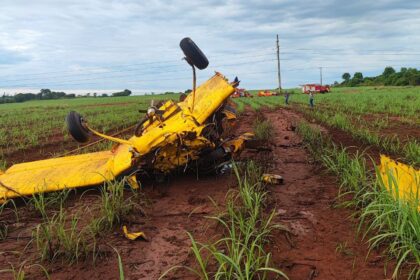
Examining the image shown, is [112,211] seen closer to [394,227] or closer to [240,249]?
[240,249]

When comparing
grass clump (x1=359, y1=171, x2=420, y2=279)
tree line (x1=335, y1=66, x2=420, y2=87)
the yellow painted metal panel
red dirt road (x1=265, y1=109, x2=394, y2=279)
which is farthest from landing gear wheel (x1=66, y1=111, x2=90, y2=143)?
tree line (x1=335, y1=66, x2=420, y2=87)

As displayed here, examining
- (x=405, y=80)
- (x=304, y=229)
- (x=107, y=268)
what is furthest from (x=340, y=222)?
(x=405, y=80)

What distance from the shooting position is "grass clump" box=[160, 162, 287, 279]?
88.4 inches

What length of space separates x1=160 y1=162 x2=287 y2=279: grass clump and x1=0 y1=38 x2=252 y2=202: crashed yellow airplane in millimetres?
696

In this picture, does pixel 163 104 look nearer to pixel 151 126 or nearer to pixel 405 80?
pixel 151 126

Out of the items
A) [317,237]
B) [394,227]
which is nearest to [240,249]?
[317,237]

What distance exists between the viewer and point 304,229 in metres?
3.10

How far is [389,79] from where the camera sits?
57094 millimetres

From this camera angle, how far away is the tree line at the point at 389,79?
50.3 metres

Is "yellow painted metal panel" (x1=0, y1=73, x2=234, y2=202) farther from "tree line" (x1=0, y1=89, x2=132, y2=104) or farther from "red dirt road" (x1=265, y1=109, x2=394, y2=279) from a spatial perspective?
"tree line" (x1=0, y1=89, x2=132, y2=104)

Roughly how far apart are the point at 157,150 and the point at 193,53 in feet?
3.37

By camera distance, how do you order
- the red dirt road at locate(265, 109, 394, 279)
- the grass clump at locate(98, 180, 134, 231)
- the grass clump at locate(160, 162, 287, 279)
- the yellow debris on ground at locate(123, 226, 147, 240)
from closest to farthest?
the grass clump at locate(160, 162, 287, 279) < the red dirt road at locate(265, 109, 394, 279) < the yellow debris on ground at locate(123, 226, 147, 240) < the grass clump at locate(98, 180, 134, 231)

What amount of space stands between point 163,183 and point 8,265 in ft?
7.11

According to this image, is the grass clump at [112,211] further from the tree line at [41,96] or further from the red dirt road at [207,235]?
the tree line at [41,96]
